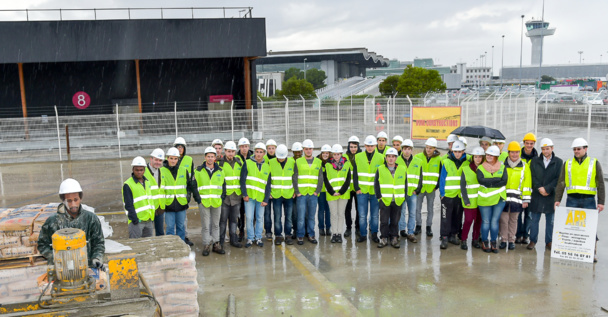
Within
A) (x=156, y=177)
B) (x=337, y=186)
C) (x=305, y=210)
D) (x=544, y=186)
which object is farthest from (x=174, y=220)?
(x=544, y=186)

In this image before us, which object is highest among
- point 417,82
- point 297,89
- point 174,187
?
point 417,82

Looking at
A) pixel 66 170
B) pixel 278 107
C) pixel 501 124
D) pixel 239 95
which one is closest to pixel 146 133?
pixel 66 170

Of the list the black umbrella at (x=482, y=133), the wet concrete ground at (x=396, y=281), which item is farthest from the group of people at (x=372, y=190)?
the wet concrete ground at (x=396, y=281)

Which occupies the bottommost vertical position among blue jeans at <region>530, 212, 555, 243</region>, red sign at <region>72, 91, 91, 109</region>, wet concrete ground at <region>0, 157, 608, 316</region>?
wet concrete ground at <region>0, 157, 608, 316</region>

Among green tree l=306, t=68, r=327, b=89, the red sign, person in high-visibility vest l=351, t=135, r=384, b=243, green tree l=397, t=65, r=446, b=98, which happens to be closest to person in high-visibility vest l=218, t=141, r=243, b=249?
person in high-visibility vest l=351, t=135, r=384, b=243

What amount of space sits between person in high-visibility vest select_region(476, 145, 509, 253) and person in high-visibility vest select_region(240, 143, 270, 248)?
3472mm

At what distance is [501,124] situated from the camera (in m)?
19.2

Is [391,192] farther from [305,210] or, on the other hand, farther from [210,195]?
[210,195]

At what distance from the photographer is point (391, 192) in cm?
796

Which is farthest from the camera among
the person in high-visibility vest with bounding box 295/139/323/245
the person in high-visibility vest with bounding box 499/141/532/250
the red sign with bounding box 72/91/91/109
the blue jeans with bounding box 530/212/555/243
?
the red sign with bounding box 72/91/91/109

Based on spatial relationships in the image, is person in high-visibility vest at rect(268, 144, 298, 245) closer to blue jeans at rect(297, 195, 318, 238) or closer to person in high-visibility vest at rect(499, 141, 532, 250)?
blue jeans at rect(297, 195, 318, 238)

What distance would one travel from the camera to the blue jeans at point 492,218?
7719mm

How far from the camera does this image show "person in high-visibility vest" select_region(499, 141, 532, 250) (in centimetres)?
770

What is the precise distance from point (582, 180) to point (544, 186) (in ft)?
1.89
